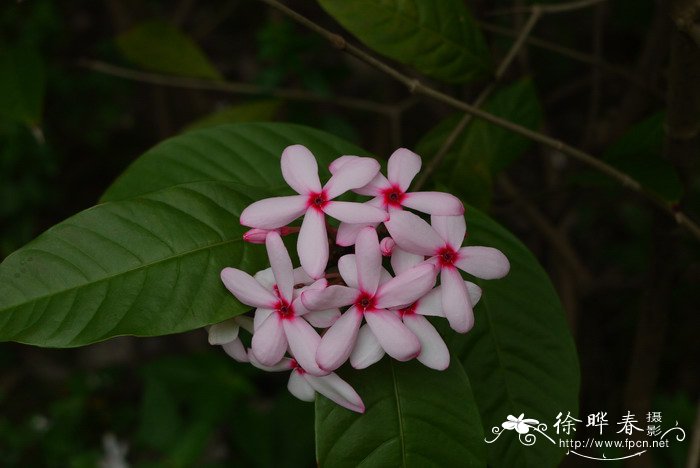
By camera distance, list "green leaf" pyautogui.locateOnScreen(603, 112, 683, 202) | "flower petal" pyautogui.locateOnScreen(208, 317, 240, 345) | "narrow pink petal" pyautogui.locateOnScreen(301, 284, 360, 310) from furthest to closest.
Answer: "green leaf" pyautogui.locateOnScreen(603, 112, 683, 202) < "flower petal" pyautogui.locateOnScreen(208, 317, 240, 345) < "narrow pink petal" pyautogui.locateOnScreen(301, 284, 360, 310)

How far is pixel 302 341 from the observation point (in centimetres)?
69

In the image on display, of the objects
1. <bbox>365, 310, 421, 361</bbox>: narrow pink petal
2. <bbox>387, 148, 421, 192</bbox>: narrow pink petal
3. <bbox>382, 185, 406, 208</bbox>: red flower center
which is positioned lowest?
<bbox>365, 310, 421, 361</bbox>: narrow pink petal

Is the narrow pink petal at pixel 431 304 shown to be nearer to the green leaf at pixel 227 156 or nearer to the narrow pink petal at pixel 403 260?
the narrow pink petal at pixel 403 260

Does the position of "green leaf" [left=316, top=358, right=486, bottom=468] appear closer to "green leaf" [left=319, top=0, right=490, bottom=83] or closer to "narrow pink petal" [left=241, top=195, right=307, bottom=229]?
"narrow pink petal" [left=241, top=195, right=307, bottom=229]

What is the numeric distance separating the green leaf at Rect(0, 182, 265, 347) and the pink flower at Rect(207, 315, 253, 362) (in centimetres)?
7

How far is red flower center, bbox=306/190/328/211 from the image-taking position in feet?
2.33

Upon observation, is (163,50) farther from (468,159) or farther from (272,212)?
(272,212)

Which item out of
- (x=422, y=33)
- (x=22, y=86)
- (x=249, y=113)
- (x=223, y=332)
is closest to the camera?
(x=223, y=332)

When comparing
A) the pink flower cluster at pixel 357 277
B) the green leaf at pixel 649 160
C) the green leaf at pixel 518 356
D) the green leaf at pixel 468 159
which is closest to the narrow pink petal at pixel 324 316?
the pink flower cluster at pixel 357 277

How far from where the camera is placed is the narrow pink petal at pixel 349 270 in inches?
26.8

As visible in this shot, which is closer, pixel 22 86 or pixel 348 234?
pixel 348 234

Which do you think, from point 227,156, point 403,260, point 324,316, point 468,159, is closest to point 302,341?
point 324,316

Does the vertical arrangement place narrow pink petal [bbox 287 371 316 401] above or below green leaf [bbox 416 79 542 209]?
below

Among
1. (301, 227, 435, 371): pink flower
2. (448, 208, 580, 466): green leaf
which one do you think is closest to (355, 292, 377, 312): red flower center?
(301, 227, 435, 371): pink flower
